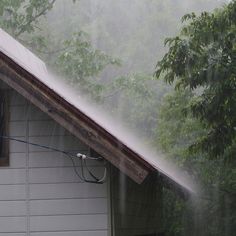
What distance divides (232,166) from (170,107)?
3.49m

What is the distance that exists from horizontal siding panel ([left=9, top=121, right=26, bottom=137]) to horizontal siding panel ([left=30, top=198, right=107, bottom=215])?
90 centimetres

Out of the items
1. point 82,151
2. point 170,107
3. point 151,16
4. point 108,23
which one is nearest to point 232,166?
point 170,107

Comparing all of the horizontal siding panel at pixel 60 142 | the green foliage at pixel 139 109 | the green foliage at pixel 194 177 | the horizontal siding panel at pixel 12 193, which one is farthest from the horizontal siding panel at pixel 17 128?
the green foliage at pixel 139 109

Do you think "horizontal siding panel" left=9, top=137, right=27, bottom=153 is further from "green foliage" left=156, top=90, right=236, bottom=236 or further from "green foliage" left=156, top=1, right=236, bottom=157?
"green foliage" left=156, top=90, right=236, bottom=236

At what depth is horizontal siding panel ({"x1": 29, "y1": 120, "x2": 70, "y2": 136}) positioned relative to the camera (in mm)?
8030

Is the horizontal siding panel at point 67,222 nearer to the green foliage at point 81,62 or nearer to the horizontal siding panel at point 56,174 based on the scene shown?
the horizontal siding panel at point 56,174

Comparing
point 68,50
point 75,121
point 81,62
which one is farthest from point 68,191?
point 68,50

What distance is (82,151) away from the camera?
7.91 metres

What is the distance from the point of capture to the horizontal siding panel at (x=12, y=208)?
25.8ft

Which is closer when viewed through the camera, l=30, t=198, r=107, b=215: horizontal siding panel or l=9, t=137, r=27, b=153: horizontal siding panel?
l=30, t=198, r=107, b=215: horizontal siding panel

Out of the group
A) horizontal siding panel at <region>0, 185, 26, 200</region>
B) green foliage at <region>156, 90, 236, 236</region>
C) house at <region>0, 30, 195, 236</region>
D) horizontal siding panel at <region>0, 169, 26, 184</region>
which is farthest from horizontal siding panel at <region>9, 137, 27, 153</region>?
green foliage at <region>156, 90, 236, 236</region>

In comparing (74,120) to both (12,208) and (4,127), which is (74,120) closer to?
(4,127)

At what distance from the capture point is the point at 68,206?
25.6ft

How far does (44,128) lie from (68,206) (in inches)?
41.0
